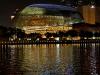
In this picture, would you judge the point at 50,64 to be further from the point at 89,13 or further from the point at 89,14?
the point at 89,13

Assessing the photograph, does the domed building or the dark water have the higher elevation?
the dark water

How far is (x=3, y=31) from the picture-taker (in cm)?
10444

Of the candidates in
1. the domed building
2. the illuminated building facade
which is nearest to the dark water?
the domed building

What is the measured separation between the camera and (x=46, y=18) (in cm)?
12031

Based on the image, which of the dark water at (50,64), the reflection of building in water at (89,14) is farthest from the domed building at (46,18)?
the dark water at (50,64)

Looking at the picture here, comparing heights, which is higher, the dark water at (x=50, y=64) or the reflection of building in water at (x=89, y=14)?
the dark water at (x=50, y=64)

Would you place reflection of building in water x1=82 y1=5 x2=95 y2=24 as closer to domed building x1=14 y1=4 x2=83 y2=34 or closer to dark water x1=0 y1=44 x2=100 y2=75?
domed building x1=14 y1=4 x2=83 y2=34

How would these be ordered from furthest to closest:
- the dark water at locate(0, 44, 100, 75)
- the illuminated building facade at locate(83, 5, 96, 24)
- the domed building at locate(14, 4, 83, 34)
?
the illuminated building facade at locate(83, 5, 96, 24)
the domed building at locate(14, 4, 83, 34)
the dark water at locate(0, 44, 100, 75)

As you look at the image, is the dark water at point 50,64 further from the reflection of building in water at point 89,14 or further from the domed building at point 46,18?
the reflection of building in water at point 89,14

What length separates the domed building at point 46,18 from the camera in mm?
115688

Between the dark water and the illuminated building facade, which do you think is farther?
the illuminated building facade

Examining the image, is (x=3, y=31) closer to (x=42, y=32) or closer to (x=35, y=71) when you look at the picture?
(x=42, y=32)

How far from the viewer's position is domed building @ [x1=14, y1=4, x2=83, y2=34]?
115688 mm

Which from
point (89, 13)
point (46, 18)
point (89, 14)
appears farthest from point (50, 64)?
point (89, 13)
